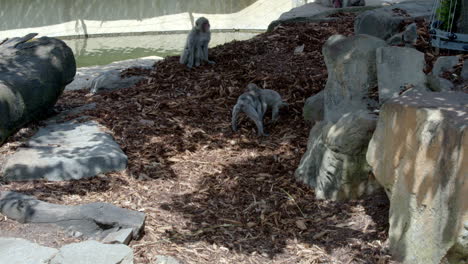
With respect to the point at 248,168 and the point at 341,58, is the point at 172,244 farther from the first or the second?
the point at 341,58

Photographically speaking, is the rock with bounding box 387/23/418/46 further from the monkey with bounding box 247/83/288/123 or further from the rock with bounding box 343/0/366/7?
the rock with bounding box 343/0/366/7

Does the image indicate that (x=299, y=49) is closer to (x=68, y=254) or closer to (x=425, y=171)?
(x=425, y=171)

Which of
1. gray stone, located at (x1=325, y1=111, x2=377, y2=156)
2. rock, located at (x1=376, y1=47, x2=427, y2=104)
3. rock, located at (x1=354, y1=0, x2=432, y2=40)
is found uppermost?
rock, located at (x1=354, y1=0, x2=432, y2=40)

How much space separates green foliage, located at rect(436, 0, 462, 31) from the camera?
8438 mm

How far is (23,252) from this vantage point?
465 centimetres

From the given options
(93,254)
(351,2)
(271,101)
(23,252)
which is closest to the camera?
(93,254)

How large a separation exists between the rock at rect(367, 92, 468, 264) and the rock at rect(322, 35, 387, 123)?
1485mm

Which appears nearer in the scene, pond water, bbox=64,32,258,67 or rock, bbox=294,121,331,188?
rock, bbox=294,121,331,188

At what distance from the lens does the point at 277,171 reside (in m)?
6.73

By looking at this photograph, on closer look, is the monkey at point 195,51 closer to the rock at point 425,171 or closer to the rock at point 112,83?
the rock at point 112,83

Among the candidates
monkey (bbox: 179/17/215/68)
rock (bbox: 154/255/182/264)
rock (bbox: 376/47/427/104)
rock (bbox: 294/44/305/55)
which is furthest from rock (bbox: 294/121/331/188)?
monkey (bbox: 179/17/215/68)

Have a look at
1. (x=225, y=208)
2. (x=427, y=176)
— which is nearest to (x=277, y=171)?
(x=225, y=208)

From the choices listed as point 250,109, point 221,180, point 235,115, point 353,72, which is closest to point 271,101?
point 250,109

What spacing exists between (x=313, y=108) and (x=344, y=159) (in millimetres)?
2211
